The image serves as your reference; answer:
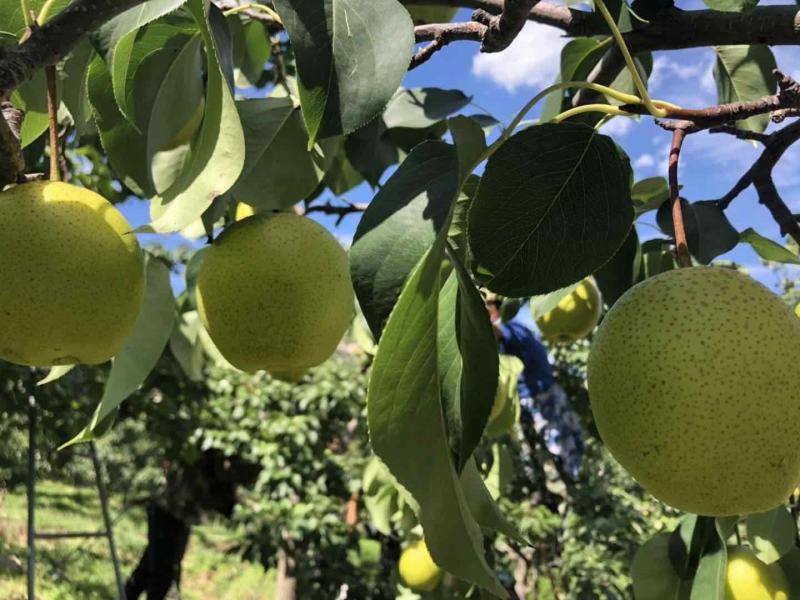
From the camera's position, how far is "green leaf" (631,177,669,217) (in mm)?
1429

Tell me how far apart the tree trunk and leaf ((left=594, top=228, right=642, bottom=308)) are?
12.2 ft

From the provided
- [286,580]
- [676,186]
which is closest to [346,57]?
[676,186]

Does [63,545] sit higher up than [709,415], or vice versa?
[709,415]

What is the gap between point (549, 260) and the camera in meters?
0.80

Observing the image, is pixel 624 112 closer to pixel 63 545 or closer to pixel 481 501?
pixel 481 501

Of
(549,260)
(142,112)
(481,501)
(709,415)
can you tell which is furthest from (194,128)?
(709,415)

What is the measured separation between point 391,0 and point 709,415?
0.49 m

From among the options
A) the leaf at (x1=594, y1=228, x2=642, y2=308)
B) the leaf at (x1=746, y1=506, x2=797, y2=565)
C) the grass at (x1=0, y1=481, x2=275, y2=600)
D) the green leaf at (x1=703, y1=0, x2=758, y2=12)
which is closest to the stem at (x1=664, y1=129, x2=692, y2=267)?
the green leaf at (x1=703, y1=0, x2=758, y2=12)

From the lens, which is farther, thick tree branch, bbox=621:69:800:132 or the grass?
the grass

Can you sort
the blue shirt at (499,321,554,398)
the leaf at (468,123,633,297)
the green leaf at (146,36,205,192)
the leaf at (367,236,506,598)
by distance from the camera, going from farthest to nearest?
the blue shirt at (499,321,554,398), the green leaf at (146,36,205,192), the leaf at (468,123,633,297), the leaf at (367,236,506,598)

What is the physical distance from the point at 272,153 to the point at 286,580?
3.99m

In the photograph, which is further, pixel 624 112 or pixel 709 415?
pixel 624 112

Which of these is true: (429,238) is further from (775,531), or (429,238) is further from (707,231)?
(775,531)

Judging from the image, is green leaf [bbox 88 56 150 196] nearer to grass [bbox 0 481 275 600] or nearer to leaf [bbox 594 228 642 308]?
leaf [bbox 594 228 642 308]
